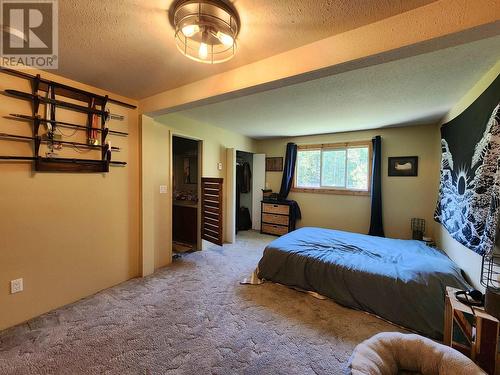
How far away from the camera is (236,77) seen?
6.36 ft

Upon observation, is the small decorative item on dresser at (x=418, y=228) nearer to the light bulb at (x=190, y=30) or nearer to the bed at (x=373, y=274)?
the bed at (x=373, y=274)

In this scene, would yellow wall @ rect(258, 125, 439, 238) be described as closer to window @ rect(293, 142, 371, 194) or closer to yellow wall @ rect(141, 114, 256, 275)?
window @ rect(293, 142, 371, 194)

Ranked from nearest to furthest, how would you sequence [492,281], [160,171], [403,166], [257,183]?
[492,281]
[160,171]
[403,166]
[257,183]

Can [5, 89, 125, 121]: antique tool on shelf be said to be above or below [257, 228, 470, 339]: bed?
above

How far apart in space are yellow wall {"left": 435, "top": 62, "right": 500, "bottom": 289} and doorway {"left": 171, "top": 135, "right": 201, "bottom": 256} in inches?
145

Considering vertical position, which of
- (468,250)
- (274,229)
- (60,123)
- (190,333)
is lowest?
(190,333)

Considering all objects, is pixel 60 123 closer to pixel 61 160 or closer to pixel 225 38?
pixel 61 160

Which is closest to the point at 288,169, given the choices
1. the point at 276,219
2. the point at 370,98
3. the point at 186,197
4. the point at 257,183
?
the point at 257,183

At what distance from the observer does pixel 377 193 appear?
4.11 m

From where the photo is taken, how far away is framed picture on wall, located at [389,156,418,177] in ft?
12.8

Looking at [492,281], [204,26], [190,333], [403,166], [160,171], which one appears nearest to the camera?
[204,26]

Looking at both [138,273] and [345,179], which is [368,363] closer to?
[138,273]

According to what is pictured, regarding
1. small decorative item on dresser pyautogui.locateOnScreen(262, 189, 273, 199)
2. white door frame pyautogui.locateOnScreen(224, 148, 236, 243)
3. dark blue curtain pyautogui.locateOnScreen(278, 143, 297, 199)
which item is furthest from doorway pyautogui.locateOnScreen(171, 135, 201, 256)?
dark blue curtain pyautogui.locateOnScreen(278, 143, 297, 199)

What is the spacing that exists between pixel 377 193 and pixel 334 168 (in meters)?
1.00
